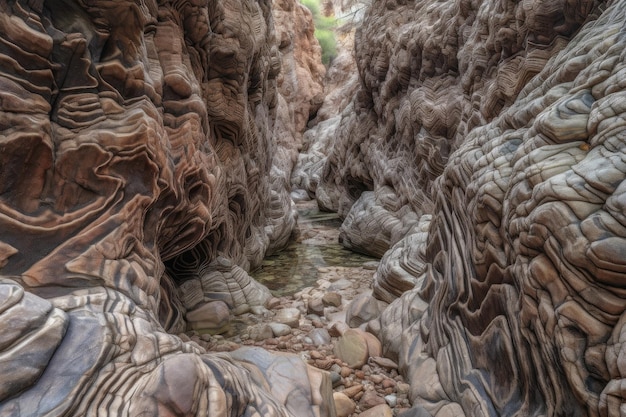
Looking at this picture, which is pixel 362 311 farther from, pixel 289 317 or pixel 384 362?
pixel 384 362

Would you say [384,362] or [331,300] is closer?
[384,362]

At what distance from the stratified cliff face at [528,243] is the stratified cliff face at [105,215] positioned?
1.14 metres

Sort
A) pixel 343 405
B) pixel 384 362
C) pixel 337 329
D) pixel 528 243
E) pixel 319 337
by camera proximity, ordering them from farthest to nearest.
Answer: pixel 337 329 < pixel 319 337 < pixel 384 362 < pixel 343 405 < pixel 528 243

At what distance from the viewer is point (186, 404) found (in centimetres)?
163

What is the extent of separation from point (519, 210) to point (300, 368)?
186 centimetres

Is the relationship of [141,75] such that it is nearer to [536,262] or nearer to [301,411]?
[301,411]

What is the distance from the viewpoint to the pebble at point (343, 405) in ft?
8.64

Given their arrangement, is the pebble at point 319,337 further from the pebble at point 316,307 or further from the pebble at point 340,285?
the pebble at point 340,285

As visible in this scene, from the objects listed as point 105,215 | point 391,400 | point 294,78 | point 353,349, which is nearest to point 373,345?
point 353,349

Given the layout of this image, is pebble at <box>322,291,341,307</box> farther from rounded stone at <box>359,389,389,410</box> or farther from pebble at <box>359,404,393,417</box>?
pebble at <box>359,404,393,417</box>

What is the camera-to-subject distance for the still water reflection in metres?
6.15

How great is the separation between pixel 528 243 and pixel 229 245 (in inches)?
170

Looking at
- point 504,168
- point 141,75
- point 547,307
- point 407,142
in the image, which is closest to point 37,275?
point 141,75

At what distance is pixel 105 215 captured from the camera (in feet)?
8.00
